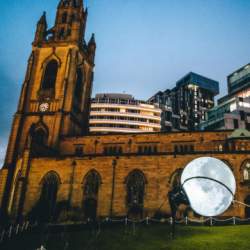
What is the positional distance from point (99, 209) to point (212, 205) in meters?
31.9

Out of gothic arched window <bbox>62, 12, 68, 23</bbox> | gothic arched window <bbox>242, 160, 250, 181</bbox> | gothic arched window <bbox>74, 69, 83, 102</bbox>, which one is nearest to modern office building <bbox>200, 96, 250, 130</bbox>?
gothic arched window <bbox>74, 69, 83, 102</bbox>

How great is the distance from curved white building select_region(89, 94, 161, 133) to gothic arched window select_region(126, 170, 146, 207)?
70.4 m

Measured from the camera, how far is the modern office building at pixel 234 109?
86.7m

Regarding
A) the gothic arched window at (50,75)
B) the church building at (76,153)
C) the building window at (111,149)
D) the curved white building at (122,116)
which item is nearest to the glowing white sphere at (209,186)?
the church building at (76,153)

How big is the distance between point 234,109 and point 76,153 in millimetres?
61650

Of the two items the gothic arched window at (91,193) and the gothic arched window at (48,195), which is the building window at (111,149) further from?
the gothic arched window at (48,195)

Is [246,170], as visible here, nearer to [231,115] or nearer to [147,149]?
[147,149]

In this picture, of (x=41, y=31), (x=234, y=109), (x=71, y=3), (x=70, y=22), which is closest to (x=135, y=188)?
(x=70, y=22)

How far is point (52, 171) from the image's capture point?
1599 inches

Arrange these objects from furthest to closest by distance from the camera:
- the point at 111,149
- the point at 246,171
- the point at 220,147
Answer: the point at 111,149 < the point at 220,147 < the point at 246,171

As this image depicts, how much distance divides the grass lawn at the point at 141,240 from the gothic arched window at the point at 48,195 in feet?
36.8

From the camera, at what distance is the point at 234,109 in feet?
303

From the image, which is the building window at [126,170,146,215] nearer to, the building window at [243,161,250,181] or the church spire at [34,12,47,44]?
the building window at [243,161,250,181]

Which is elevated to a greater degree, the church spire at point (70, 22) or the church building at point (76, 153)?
the church spire at point (70, 22)
